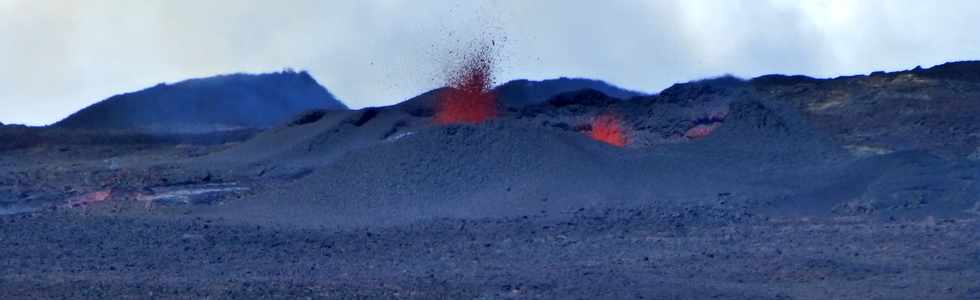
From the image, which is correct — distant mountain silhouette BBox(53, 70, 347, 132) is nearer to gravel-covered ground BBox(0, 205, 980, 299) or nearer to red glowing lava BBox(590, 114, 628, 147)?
red glowing lava BBox(590, 114, 628, 147)

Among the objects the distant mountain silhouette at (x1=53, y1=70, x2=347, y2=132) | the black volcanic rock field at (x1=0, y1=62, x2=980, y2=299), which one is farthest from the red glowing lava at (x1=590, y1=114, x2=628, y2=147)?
the distant mountain silhouette at (x1=53, y1=70, x2=347, y2=132)

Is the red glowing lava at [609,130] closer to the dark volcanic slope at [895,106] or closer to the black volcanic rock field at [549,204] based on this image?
the black volcanic rock field at [549,204]

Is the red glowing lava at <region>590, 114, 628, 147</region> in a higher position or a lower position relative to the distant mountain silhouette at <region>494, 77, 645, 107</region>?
lower

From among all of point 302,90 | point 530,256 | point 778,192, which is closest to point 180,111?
point 302,90

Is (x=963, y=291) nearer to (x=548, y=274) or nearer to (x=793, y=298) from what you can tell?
(x=793, y=298)

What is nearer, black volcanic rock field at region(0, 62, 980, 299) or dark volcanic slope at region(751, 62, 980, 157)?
black volcanic rock field at region(0, 62, 980, 299)

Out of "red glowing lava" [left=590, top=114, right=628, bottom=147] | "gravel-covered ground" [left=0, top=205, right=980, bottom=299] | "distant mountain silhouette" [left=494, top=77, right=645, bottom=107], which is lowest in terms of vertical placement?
"gravel-covered ground" [left=0, top=205, right=980, bottom=299]

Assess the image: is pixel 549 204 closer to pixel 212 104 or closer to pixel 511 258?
pixel 511 258

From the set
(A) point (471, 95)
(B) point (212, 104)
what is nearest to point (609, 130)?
(A) point (471, 95)
